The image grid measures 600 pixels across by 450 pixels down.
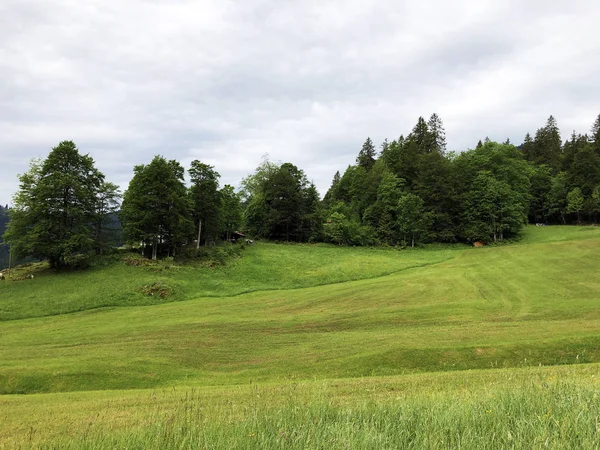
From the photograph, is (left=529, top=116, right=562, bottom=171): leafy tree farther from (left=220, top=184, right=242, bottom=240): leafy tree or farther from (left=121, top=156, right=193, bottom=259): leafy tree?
(left=121, top=156, right=193, bottom=259): leafy tree

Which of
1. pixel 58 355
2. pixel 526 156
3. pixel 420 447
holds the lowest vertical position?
pixel 58 355

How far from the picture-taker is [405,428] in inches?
162

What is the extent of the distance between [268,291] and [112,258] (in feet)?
63.7

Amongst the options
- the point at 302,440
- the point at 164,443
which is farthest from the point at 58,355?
the point at 302,440

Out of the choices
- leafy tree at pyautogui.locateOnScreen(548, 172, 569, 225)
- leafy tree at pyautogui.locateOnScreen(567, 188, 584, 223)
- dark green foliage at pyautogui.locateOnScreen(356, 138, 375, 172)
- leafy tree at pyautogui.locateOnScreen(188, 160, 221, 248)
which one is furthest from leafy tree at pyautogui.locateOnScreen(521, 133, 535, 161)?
leafy tree at pyautogui.locateOnScreen(188, 160, 221, 248)

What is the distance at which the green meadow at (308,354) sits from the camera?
4227 mm

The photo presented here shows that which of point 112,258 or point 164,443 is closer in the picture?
point 164,443

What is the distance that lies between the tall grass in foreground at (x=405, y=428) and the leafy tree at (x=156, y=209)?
39.2 m

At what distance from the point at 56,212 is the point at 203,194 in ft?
55.2

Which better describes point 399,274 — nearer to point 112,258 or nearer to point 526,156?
point 112,258

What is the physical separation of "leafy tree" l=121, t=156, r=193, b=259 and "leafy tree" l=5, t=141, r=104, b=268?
4.40 meters

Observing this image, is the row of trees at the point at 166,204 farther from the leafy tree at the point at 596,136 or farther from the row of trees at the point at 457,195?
the leafy tree at the point at 596,136

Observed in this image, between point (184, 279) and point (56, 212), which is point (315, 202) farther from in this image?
point (56, 212)

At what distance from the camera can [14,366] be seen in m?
16.1
